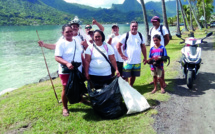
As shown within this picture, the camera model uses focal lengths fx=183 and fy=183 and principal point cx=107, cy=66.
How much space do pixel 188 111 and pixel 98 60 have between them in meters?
2.35

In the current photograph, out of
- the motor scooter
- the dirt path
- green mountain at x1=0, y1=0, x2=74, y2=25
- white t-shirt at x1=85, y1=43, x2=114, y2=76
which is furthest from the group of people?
green mountain at x1=0, y1=0, x2=74, y2=25

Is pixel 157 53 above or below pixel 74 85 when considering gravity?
above

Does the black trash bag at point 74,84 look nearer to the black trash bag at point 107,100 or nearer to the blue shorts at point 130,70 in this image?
the black trash bag at point 107,100

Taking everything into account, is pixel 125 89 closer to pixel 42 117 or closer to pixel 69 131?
pixel 69 131

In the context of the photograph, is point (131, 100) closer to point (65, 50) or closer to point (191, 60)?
point (65, 50)

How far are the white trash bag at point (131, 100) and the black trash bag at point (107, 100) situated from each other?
0.15m

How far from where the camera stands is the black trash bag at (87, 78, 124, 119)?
3.84m

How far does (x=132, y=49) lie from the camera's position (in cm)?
489

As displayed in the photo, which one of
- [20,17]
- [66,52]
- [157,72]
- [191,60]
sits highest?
[20,17]

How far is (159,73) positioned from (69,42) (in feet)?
8.60

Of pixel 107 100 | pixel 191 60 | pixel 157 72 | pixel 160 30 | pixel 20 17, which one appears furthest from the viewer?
pixel 20 17

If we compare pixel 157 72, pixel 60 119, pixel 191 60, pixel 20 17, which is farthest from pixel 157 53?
pixel 20 17

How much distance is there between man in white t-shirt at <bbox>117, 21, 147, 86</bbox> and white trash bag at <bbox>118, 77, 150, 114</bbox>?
1.05 meters

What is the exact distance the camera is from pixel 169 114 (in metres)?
4.04
